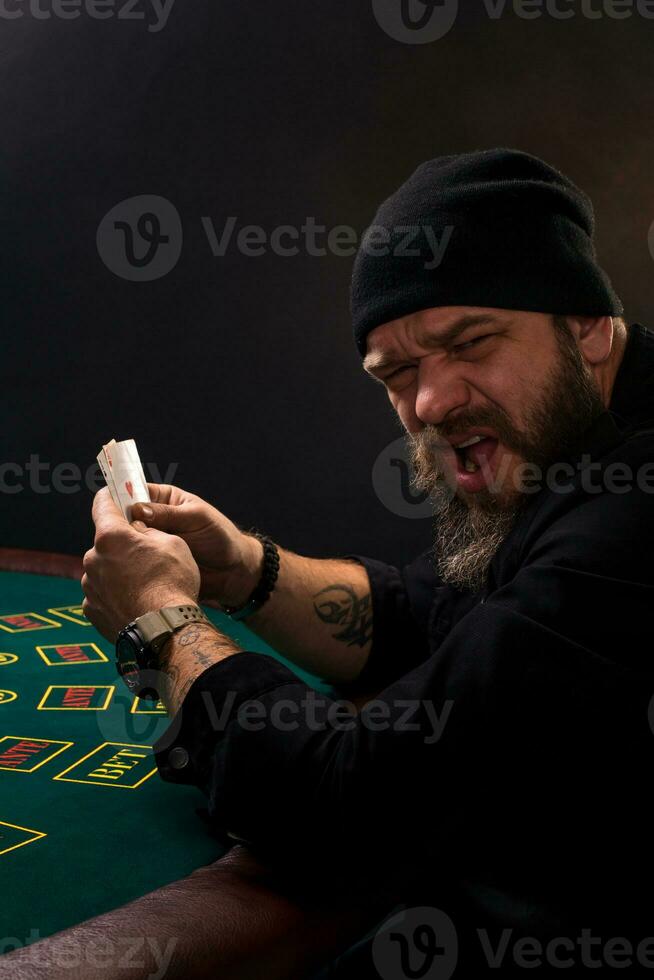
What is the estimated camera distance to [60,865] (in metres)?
0.98

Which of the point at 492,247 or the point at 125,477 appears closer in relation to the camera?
the point at 492,247

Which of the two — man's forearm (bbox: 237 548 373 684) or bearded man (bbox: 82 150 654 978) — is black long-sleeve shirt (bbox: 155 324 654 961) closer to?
bearded man (bbox: 82 150 654 978)

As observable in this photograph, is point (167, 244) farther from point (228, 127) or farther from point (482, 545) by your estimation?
point (482, 545)

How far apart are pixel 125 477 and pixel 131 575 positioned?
34 cm

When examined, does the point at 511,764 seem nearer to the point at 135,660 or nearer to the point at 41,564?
the point at 135,660

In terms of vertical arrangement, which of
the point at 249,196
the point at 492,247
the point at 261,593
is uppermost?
the point at 249,196

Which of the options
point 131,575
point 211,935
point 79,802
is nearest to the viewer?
point 211,935

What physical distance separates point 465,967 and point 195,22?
133 inches

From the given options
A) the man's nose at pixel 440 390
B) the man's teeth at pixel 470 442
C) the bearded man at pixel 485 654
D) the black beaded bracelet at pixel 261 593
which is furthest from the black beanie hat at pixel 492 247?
the black beaded bracelet at pixel 261 593

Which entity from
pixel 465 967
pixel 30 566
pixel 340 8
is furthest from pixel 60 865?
pixel 340 8

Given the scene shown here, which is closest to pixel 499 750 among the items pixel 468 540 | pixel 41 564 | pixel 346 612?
pixel 468 540

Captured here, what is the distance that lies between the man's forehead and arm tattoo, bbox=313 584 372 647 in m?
0.63

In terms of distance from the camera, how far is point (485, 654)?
100 centimetres

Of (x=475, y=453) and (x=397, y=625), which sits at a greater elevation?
(x=475, y=453)
